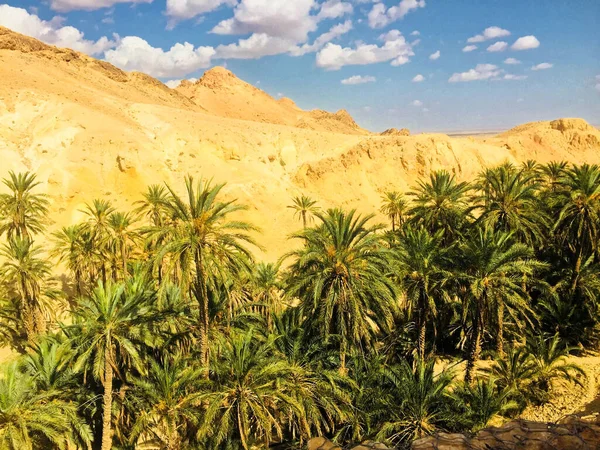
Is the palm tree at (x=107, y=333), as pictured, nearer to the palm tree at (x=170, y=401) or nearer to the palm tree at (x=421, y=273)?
the palm tree at (x=170, y=401)

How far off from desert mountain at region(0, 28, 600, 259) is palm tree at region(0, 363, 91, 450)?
26.1 meters

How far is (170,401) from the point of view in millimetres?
15125

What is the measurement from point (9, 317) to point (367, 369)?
70.3 feet

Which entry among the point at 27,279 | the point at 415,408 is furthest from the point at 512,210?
the point at 27,279

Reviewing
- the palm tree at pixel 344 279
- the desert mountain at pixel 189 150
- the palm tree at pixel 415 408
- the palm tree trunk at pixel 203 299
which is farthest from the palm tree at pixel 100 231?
the palm tree at pixel 415 408

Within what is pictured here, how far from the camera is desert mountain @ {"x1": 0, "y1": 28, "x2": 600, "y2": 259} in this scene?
41.6m

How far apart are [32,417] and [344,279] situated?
11906 millimetres

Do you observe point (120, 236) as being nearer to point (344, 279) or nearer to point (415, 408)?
point (344, 279)

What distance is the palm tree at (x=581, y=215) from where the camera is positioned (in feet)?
72.8

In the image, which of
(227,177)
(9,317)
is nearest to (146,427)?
(9,317)

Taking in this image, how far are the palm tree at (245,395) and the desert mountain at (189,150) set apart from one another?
27.7 metres

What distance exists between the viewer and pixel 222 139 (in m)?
51.7

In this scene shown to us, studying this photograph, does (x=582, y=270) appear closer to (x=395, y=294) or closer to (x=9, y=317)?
(x=395, y=294)

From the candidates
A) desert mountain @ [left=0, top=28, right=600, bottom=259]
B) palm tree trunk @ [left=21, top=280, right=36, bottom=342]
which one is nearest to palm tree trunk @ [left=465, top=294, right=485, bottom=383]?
palm tree trunk @ [left=21, top=280, right=36, bottom=342]
